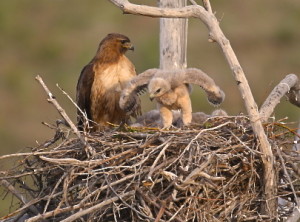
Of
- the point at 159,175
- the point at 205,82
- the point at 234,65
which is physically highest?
the point at 234,65

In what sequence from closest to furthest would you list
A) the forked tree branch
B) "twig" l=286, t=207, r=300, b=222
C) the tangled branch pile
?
1. the forked tree branch
2. the tangled branch pile
3. "twig" l=286, t=207, r=300, b=222

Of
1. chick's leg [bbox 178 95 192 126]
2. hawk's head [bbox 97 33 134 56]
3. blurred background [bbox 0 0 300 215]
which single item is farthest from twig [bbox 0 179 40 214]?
blurred background [bbox 0 0 300 215]

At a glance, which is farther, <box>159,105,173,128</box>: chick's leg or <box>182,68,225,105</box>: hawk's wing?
<box>159,105,173,128</box>: chick's leg

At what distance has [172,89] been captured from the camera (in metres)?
8.09

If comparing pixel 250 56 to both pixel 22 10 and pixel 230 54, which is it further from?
pixel 230 54

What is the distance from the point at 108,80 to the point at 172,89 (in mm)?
1145

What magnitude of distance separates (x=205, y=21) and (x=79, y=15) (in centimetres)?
1440

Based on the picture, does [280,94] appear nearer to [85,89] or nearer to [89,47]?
[85,89]

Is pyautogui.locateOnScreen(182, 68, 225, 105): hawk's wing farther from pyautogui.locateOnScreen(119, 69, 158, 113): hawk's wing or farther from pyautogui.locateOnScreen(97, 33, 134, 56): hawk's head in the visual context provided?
pyautogui.locateOnScreen(97, 33, 134, 56): hawk's head

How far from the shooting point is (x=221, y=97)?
7.99 metres

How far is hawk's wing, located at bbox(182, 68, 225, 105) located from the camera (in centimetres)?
792

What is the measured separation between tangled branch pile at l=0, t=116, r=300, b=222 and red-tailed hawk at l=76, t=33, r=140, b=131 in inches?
54.8

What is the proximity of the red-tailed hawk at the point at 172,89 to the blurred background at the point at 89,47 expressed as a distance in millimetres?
7525

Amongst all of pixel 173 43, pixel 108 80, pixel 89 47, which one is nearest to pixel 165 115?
pixel 173 43
